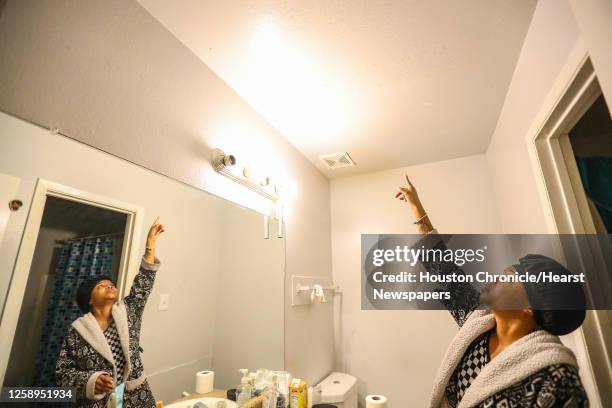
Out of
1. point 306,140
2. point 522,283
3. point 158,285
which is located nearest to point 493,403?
point 522,283

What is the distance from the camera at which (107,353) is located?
0.82m

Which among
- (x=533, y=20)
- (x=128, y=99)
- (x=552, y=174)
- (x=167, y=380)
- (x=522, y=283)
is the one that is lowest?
(x=167, y=380)

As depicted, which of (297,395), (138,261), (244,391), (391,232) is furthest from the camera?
(391,232)

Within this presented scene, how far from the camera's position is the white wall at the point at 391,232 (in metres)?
1.98

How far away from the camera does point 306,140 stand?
1.93 meters

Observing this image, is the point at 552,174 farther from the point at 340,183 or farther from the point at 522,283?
the point at 340,183

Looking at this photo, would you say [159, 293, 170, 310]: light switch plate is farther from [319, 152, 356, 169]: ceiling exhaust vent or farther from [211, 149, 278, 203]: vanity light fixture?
[319, 152, 356, 169]: ceiling exhaust vent

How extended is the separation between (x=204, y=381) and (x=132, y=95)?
1023mm

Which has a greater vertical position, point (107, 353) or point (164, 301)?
point (164, 301)

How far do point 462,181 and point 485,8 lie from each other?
4.36ft

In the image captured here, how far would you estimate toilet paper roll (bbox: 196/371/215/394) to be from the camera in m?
1.10

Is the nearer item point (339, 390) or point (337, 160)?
point (339, 390)

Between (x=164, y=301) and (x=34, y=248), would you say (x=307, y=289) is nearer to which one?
(x=164, y=301)

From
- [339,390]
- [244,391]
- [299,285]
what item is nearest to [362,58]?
[299,285]
